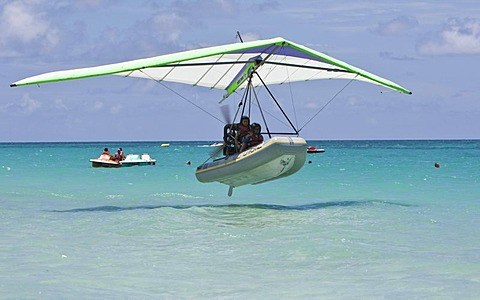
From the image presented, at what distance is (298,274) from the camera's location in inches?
371

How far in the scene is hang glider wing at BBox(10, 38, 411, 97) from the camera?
14.2 m

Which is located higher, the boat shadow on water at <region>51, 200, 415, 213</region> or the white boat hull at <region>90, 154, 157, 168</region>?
the white boat hull at <region>90, 154, 157, 168</region>

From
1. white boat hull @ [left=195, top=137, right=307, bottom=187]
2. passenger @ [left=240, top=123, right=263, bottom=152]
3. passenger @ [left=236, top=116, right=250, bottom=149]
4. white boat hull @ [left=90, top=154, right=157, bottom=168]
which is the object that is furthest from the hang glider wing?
white boat hull @ [left=90, top=154, right=157, bottom=168]

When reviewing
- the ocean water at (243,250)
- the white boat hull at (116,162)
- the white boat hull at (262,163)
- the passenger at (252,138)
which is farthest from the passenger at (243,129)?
the white boat hull at (116,162)

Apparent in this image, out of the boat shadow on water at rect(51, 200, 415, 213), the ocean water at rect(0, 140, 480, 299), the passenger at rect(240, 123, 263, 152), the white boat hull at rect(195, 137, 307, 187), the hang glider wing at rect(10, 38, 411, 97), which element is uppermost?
the hang glider wing at rect(10, 38, 411, 97)

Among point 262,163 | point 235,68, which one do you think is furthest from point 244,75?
point 262,163

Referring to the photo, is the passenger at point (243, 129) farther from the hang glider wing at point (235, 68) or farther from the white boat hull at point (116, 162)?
the white boat hull at point (116, 162)

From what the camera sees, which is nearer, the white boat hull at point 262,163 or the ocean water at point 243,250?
the ocean water at point 243,250

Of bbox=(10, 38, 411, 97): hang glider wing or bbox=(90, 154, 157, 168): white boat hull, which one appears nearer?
bbox=(10, 38, 411, 97): hang glider wing

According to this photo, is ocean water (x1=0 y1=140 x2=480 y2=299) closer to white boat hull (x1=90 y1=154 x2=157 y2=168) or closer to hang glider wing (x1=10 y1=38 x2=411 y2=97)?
hang glider wing (x1=10 y1=38 x2=411 y2=97)

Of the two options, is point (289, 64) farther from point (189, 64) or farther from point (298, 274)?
point (298, 274)

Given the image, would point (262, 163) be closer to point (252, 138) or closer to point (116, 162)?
point (252, 138)

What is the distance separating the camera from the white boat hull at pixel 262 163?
15227mm

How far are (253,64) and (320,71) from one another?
2.42 m
